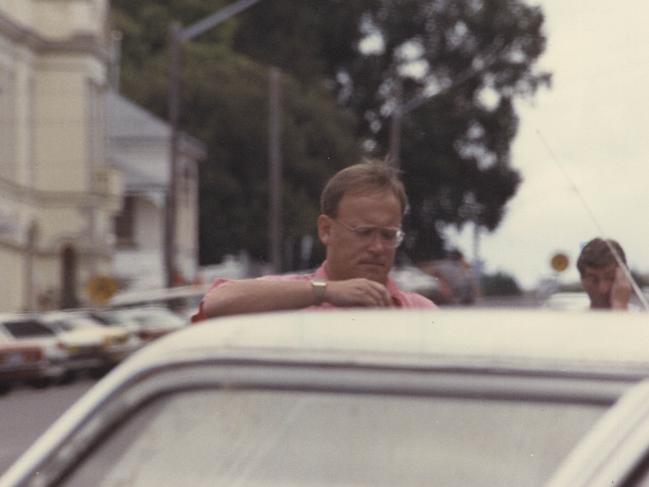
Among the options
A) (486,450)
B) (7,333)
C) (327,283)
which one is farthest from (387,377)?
(7,333)

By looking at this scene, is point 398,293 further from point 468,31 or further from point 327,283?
point 468,31

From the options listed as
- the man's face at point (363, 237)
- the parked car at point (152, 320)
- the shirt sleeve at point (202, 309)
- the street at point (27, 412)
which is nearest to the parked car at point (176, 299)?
the parked car at point (152, 320)

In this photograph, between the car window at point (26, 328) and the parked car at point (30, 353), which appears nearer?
the parked car at point (30, 353)

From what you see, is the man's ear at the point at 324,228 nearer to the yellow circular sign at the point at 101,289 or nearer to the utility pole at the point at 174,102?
the utility pole at the point at 174,102

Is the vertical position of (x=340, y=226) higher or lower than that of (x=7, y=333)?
higher

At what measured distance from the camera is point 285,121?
7156 centimetres

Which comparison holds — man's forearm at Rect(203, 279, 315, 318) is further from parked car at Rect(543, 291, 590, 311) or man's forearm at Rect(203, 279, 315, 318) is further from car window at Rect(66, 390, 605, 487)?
car window at Rect(66, 390, 605, 487)

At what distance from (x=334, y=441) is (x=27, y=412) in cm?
2405

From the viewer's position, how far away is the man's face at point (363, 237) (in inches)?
195

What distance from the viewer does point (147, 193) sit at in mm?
71562

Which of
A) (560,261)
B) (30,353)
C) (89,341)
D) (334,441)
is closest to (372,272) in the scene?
(334,441)

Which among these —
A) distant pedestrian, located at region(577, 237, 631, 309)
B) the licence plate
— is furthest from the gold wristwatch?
the licence plate

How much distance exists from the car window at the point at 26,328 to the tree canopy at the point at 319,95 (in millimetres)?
31608

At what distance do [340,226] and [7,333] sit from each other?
2790cm
